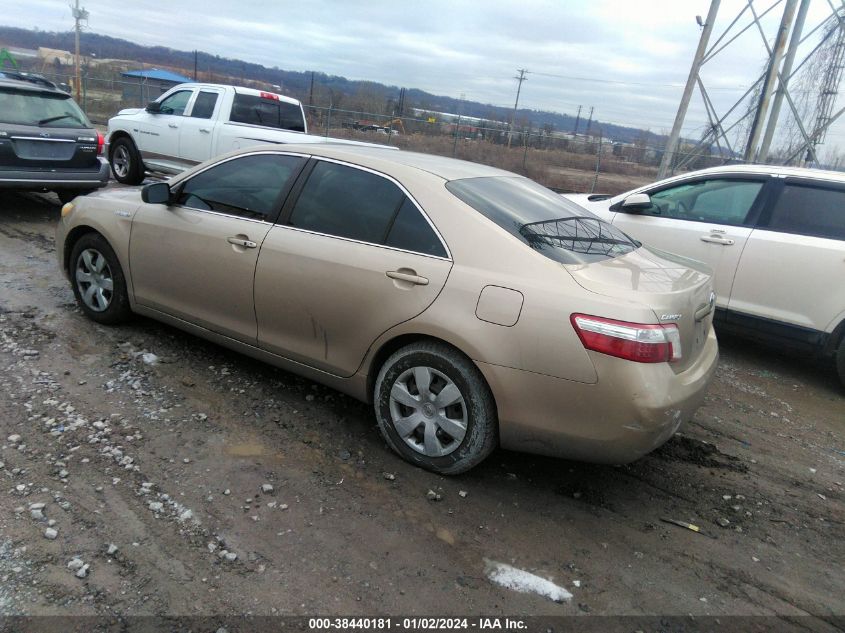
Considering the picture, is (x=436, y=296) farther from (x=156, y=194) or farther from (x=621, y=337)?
(x=156, y=194)

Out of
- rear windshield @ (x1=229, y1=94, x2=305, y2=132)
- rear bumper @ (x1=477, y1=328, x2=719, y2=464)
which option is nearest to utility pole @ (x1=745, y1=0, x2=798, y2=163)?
rear windshield @ (x1=229, y1=94, x2=305, y2=132)

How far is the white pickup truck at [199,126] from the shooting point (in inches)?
384

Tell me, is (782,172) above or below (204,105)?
above

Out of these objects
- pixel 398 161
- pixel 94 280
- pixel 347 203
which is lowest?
pixel 94 280

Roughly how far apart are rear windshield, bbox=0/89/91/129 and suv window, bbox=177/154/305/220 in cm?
501

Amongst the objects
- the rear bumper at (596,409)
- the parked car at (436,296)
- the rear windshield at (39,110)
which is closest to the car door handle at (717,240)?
the parked car at (436,296)

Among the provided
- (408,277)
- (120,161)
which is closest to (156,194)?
(408,277)

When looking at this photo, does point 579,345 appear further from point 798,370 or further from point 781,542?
point 798,370

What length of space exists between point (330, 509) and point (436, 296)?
1.17 meters

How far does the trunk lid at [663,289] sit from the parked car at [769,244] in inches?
80.1

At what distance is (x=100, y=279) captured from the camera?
471 centimetres

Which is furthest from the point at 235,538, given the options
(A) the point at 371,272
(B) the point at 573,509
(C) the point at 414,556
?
(B) the point at 573,509

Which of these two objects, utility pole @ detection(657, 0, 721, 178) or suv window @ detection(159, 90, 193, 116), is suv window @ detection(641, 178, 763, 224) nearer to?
suv window @ detection(159, 90, 193, 116)

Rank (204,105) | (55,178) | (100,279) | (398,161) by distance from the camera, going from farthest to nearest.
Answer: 1. (204,105)
2. (55,178)
3. (100,279)
4. (398,161)
